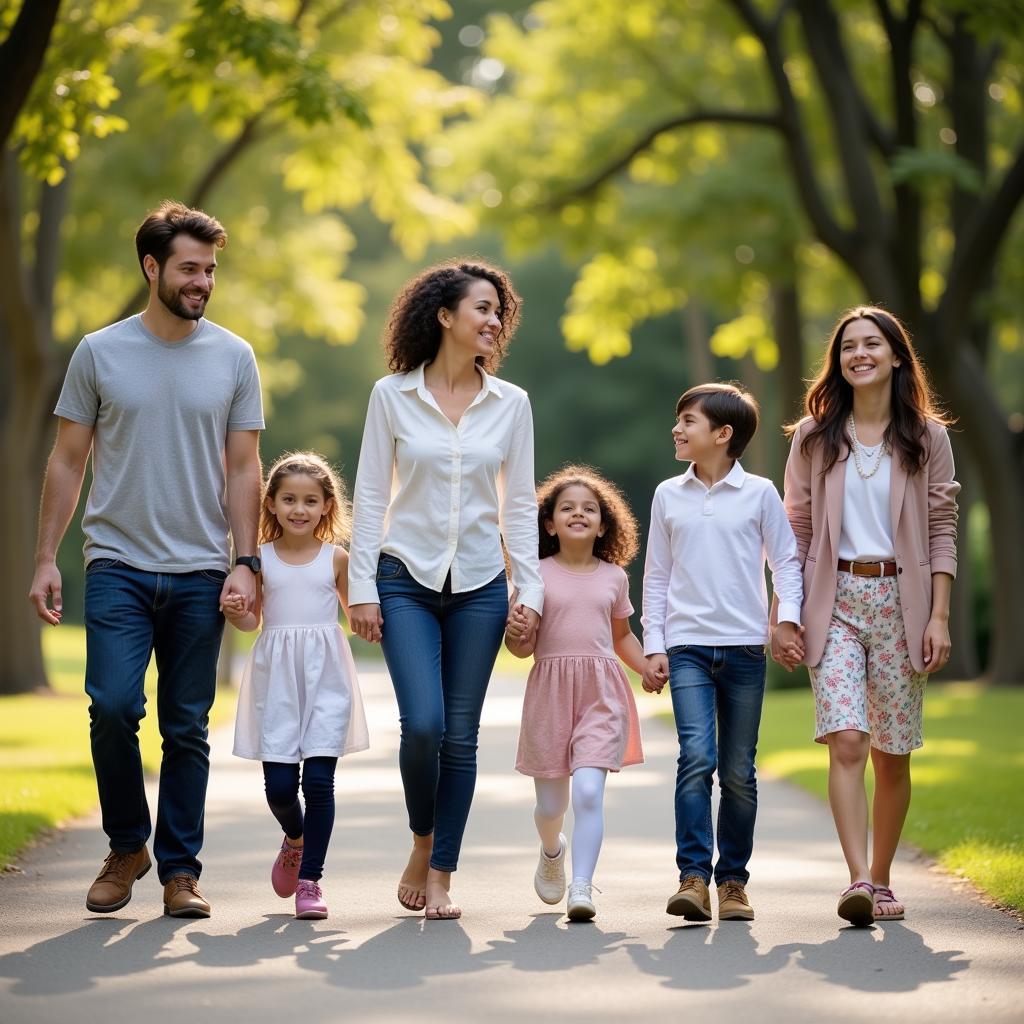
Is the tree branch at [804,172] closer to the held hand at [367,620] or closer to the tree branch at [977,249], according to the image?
the tree branch at [977,249]

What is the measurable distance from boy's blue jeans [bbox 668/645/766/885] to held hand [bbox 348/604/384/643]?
106 centimetres

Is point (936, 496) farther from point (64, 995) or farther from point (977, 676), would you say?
point (977, 676)

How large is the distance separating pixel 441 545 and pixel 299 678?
75cm

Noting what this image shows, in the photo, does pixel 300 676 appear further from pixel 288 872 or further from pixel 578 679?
pixel 578 679

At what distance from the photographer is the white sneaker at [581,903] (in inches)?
246

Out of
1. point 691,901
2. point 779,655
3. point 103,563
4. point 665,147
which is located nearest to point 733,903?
point 691,901

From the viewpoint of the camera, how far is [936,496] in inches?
259

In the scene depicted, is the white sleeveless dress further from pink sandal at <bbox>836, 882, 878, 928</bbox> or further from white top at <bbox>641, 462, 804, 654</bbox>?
pink sandal at <bbox>836, 882, 878, 928</bbox>

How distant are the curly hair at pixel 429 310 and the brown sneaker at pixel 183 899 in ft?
6.39

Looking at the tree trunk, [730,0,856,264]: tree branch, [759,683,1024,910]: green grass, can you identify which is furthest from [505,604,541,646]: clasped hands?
the tree trunk

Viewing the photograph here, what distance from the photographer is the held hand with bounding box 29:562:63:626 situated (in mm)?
6172

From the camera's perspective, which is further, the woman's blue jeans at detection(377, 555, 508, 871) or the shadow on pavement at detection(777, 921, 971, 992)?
the woman's blue jeans at detection(377, 555, 508, 871)

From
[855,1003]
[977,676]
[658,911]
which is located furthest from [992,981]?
[977,676]

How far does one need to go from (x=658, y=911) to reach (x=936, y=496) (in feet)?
5.94
